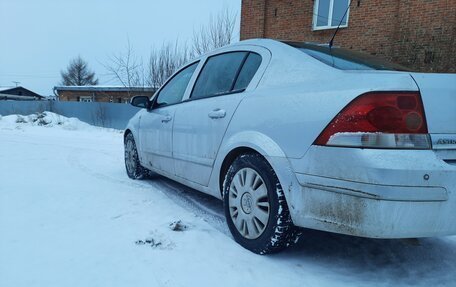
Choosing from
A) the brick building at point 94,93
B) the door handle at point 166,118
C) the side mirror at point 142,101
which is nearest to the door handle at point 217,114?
the door handle at point 166,118

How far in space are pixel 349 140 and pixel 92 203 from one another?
277 cm

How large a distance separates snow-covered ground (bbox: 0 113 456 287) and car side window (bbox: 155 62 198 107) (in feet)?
3.70

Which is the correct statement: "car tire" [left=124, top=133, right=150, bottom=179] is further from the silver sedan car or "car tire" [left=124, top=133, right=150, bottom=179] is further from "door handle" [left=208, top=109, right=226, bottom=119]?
"door handle" [left=208, top=109, right=226, bottom=119]

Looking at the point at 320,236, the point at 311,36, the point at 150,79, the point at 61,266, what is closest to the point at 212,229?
the point at 320,236

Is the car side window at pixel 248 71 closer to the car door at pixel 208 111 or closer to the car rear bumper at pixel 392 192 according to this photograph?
the car door at pixel 208 111

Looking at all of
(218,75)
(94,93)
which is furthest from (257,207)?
(94,93)

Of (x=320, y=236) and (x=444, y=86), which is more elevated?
(x=444, y=86)

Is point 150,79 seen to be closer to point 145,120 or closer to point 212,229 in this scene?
point 145,120

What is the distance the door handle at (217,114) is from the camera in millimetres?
3139

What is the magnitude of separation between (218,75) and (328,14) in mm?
9715

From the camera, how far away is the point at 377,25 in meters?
11.1

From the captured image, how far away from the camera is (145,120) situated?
484 centimetres

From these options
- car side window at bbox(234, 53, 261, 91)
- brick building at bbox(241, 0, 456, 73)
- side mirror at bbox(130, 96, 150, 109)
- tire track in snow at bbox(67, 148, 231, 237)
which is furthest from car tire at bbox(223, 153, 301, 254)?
brick building at bbox(241, 0, 456, 73)

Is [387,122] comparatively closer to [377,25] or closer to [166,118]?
[166,118]
